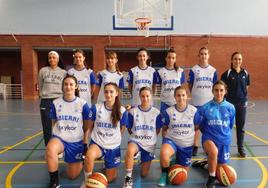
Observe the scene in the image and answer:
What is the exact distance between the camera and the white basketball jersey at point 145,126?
3605 millimetres

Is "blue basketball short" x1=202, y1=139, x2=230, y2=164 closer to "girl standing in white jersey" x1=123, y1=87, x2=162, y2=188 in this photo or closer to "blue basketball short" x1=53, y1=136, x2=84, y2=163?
"girl standing in white jersey" x1=123, y1=87, x2=162, y2=188

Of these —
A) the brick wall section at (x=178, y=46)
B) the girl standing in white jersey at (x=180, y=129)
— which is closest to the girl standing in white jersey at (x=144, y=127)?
the girl standing in white jersey at (x=180, y=129)

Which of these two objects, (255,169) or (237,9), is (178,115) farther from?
(237,9)

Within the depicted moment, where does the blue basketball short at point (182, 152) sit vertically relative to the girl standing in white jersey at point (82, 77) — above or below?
below

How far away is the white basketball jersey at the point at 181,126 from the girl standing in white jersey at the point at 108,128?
70 cm

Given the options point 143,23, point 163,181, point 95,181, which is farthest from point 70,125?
point 143,23

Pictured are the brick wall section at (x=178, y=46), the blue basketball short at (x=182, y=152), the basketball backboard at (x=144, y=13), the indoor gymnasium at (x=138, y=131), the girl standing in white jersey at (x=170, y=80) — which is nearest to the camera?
the indoor gymnasium at (x=138, y=131)

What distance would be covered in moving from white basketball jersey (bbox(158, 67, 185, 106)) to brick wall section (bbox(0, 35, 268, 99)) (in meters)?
10.7

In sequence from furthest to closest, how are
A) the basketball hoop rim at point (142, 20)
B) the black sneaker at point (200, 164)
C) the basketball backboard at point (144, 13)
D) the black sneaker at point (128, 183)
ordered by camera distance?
the basketball hoop rim at point (142, 20)
the basketball backboard at point (144, 13)
the black sneaker at point (200, 164)
the black sneaker at point (128, 183)

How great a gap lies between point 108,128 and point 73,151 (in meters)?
0.56

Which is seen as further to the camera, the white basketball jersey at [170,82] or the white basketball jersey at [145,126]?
the white basketball jersey at [170,82]

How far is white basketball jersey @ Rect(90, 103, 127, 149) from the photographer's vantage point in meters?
3.47

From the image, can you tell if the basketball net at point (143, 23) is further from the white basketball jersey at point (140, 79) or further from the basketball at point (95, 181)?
the basketball at point (95, 181)

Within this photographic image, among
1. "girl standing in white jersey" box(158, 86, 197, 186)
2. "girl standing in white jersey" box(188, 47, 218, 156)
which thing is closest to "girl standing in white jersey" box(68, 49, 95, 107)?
"girl standing in white jersey" box(158, 86, 197, 186)
